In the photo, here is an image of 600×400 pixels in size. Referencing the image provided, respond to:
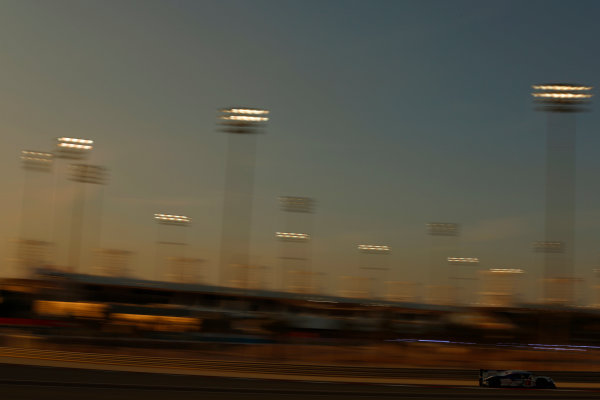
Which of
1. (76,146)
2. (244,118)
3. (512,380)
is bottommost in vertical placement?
(512,380)

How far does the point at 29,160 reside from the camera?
44.8m

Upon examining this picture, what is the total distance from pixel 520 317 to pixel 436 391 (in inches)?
2038

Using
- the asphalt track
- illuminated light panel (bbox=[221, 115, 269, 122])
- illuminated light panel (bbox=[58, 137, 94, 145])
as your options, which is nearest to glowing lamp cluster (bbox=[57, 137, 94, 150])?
illuminated light panel (bbox=[58, 137, 94, 145])

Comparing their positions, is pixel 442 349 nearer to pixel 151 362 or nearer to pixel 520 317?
pixel 151 362

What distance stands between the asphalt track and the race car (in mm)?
269

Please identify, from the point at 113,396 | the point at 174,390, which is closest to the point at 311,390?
the point at 174,390

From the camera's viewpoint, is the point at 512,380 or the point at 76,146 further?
the point at 76,146

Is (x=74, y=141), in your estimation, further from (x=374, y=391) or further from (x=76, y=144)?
(x=374, y=391)

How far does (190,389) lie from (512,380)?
10.8 metres

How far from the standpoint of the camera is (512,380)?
18969 mm

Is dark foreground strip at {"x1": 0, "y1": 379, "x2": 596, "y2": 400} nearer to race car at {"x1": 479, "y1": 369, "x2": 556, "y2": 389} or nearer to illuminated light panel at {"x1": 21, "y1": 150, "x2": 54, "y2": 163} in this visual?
race car at {"x1": 479, "y1": 369, "x2": 556, "y2": 389}

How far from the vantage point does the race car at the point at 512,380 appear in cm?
1895

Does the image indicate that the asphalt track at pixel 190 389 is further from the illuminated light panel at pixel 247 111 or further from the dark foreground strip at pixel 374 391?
the illuminated light panel at pixel 247 111

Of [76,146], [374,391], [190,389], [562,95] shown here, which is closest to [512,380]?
[374,391]
